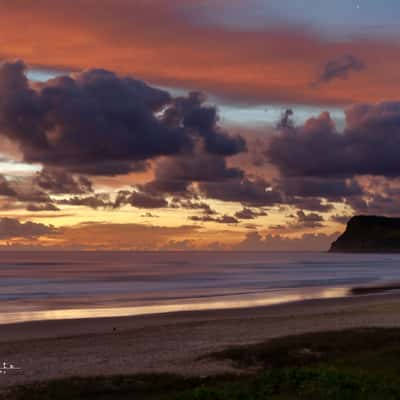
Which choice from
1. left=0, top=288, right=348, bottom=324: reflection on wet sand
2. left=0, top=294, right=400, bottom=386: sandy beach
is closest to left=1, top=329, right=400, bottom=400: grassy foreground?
left=0, top=294, right=400, bottom=386: sandy beach

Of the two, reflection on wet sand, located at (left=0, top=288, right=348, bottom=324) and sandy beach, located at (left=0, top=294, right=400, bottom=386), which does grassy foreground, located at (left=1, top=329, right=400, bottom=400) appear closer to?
sandy beach, located at (left=0, top=294, right=400, bottom=386)

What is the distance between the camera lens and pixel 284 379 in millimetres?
16109

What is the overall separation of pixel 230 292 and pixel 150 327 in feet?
99.6

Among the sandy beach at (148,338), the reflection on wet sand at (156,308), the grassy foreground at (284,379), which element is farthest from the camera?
the reflection on wet sand at (156,308)

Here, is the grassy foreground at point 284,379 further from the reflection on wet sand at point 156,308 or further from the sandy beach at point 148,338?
the reflection on wet sand at point 156,308

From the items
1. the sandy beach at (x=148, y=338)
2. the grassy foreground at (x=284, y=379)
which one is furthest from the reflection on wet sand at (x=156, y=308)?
the grassy foreground at (x=284, y=379)

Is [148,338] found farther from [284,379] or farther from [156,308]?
[156,308]

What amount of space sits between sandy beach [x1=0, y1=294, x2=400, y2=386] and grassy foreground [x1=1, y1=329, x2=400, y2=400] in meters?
1.21

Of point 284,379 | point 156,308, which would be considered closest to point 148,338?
point 284,379

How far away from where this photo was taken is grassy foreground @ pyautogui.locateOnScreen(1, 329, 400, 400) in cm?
1495

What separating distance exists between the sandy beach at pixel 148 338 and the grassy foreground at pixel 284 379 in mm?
1207

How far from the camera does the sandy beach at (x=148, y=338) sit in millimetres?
20516

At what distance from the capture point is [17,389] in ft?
57.3

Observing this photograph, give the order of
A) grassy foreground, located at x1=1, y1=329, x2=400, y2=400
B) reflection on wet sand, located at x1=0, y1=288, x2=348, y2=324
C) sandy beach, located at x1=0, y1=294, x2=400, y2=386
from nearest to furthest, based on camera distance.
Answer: grassy foreground, located at x1=1, y1=329, x2=400, y2=400
sandy beach, located at x1=0, y1=294, x2=400, y2=386
reflection on wet sand, located at x1=0, y1=288, x2=348, y2=324
